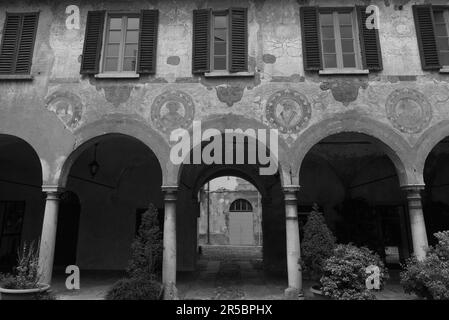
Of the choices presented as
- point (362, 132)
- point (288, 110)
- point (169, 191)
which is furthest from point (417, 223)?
point (169, 191)

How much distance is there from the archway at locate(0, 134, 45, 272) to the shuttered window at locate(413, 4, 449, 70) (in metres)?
12.4

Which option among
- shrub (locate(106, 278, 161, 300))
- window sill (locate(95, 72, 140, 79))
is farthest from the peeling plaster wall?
shrub (locate(106, 278, 161, 300))

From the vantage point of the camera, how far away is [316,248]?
7.24 meters

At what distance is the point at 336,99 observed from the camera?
844cm

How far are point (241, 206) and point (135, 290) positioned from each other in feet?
63.7

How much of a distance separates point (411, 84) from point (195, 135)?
18.3 ft

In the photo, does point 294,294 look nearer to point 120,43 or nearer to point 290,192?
point 290,192

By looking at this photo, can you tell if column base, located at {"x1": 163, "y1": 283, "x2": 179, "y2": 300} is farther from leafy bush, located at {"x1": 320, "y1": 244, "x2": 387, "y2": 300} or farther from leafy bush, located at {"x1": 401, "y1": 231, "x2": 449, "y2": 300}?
leafy bush, located at {"x1": 401, "y1": 231, "x2": 449, "y2": 300}

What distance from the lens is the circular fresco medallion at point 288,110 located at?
8328 millimetres

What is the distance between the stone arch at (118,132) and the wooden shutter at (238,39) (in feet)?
8.56

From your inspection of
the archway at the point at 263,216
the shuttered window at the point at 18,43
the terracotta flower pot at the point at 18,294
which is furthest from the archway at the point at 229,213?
the terracotta flower pot at the point at 18,294

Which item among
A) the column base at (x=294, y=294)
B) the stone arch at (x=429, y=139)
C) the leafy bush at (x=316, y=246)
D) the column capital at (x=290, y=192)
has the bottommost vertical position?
the column base at (x=294, y=294)

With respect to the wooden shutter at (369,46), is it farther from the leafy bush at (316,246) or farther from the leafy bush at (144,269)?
the leafy bush at (144,269)

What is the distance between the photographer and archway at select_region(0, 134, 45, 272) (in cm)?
1194
